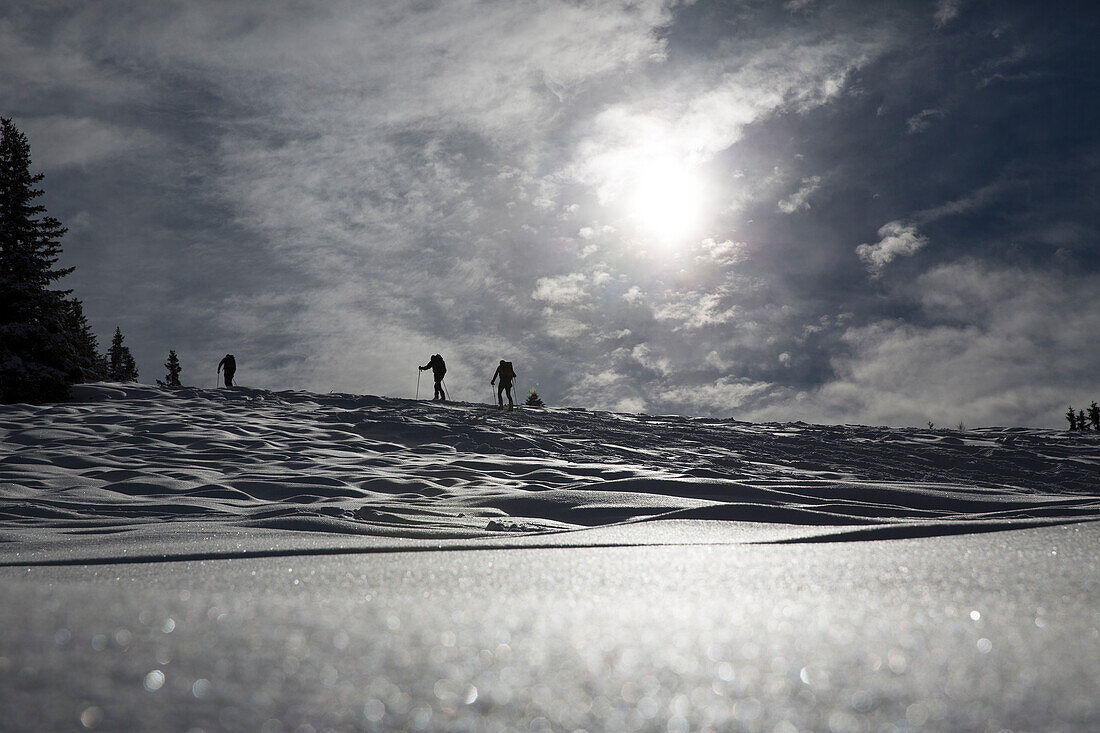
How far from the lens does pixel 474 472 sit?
6.73 m

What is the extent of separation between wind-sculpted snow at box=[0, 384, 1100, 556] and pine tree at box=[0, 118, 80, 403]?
317cm

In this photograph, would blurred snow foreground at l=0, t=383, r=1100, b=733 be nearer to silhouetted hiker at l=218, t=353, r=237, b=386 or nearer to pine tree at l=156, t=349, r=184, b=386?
silhouetted hiker at l=218, t=353, r=237, b=386

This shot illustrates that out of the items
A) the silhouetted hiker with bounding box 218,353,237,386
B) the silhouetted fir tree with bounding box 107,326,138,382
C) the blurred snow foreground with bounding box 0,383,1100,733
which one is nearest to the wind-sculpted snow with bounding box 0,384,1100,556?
the blurred snow foreground with bounding box 0,383,1100,733

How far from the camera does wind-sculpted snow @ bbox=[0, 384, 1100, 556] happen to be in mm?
3832

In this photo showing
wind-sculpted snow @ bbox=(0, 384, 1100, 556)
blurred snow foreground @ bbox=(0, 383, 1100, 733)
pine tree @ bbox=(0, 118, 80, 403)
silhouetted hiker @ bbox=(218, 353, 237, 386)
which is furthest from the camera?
silhouetted hiker @ bbox=(218, 353, 237, 386)

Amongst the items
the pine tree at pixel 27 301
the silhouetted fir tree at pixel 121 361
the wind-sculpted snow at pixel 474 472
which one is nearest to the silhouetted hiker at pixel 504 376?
the wind-sculpted snow at pixel 474 472

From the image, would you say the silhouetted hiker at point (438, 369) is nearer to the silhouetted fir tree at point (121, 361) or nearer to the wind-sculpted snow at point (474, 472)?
the wind-sculpted snow at point (474, 472)

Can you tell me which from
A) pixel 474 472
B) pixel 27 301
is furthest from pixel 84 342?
pixel 474 472

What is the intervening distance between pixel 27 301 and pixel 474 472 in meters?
20.6

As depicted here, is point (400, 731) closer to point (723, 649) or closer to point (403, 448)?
point (723, 649)

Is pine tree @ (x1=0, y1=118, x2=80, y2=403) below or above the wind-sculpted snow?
above

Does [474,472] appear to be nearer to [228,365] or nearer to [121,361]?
[228,365]

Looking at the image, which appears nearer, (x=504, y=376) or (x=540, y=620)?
(x=540, y=620)

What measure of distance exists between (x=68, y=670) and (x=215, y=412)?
41.8 feet
